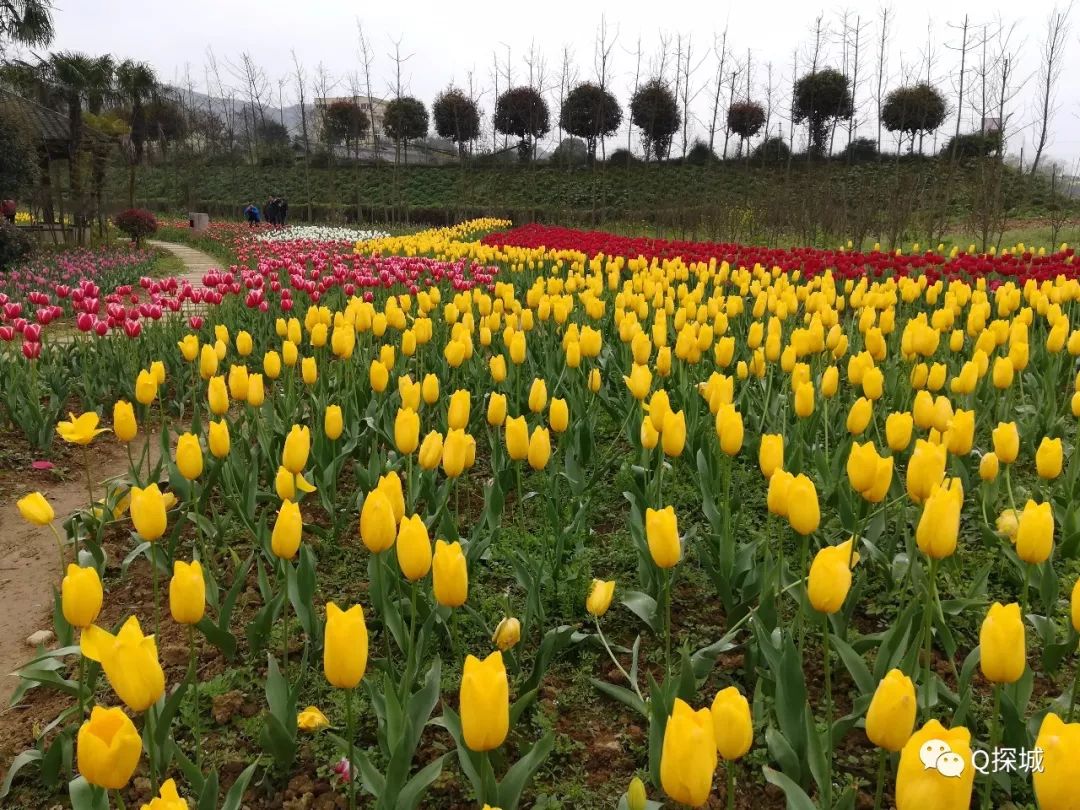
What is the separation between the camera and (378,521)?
70.9 inches

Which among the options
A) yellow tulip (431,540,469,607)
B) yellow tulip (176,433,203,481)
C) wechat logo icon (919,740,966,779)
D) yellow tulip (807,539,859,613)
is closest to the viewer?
wechat logo icon (919,740,966,779)

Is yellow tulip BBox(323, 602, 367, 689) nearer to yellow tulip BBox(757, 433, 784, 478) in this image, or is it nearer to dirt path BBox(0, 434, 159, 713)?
yellow tulip BBox(757, 433, 784, 478)

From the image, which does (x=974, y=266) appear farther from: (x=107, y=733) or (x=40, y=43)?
(x=40, y=43)

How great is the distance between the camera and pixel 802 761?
168cm

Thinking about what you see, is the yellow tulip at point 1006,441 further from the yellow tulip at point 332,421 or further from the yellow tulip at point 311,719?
the yellow tulip at point 332,421

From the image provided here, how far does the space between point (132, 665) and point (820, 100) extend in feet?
136

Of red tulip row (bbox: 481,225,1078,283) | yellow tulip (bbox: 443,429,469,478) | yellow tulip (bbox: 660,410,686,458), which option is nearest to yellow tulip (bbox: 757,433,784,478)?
yellow tulip (bbox: 660,410,686,458)

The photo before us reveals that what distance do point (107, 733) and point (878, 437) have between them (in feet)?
10.8

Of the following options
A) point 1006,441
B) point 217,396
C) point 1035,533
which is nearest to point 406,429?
point 217,396

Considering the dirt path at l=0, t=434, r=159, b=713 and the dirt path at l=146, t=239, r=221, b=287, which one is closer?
the dirt path at l=0, t=434, r=159, b=713

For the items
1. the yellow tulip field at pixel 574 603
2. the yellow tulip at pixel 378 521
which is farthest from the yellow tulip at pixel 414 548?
the yellow tulip at pixel 378 521

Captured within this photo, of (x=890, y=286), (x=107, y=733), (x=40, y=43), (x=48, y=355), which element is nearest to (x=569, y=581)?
(x=107, y=733)

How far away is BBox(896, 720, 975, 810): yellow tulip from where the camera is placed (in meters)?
0.92

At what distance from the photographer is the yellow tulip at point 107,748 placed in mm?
1149
